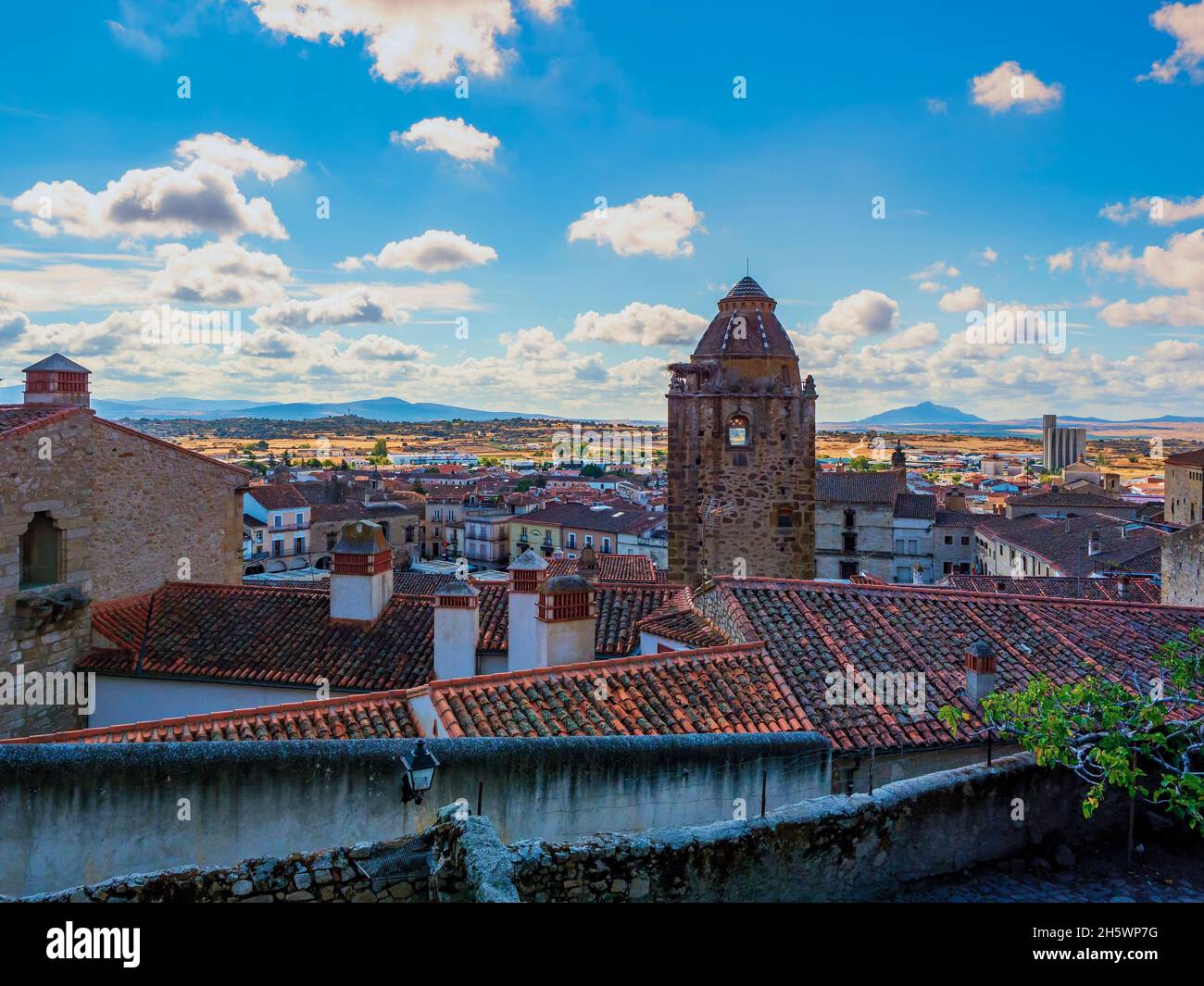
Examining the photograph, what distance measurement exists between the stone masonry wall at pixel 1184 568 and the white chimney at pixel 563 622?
13381mm

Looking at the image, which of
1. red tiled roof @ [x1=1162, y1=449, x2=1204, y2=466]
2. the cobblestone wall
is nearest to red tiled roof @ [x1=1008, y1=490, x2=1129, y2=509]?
red tiled roof @ [x1=1162, y1=449, x2=1204, y2=466]

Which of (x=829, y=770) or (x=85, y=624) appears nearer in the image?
(x=829, y=770)

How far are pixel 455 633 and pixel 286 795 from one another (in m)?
6.47

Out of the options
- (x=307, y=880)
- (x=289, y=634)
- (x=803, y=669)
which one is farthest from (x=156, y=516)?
(x=307, y=880)

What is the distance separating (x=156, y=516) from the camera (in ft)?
55.1

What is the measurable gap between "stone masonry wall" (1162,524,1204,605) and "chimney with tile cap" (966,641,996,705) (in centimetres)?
1067

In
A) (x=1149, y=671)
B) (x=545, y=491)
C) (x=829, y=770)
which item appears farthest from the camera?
(x=545, y=491)

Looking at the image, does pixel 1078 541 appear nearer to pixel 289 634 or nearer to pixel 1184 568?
pixel 1184 568

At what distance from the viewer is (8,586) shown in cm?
1312

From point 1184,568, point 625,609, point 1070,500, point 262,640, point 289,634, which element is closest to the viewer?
point 262,640
